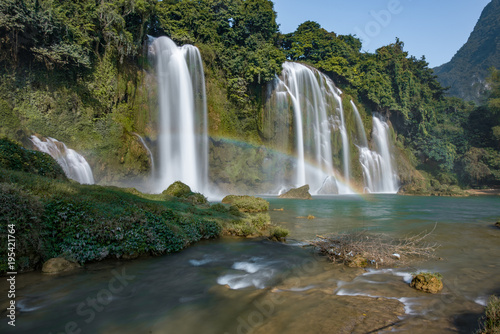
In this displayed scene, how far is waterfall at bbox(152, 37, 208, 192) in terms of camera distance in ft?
89.4

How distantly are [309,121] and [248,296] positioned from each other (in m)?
33.8

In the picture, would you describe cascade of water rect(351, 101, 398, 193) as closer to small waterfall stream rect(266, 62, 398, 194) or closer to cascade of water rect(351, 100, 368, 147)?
cascade of water rect(351, 100, 368, 147)

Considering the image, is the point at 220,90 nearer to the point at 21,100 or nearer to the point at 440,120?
the point at 21,100

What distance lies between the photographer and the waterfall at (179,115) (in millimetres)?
27234

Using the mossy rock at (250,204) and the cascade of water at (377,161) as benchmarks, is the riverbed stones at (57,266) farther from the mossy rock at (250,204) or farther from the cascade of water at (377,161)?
the cascade of water at (377,161)

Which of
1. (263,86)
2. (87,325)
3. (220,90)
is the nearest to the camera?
(87,325)

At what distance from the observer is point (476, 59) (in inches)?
5231

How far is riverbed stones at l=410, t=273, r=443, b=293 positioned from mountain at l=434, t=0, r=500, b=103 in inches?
5456

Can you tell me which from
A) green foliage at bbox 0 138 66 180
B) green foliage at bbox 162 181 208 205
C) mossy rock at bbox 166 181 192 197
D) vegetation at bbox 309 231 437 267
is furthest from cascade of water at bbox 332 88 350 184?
green foliage at bbox 0 138 66 180

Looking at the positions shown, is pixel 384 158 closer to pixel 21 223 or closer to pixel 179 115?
pixel 179 115

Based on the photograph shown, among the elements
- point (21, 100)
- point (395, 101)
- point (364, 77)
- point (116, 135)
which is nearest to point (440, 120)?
point (395, 101)

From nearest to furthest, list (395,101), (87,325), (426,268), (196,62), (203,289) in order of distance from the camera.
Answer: (87,325)
(203,289)
(426,268)
(196,62)
(395,101)

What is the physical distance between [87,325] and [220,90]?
30.7 metres

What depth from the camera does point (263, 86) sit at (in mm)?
34781
